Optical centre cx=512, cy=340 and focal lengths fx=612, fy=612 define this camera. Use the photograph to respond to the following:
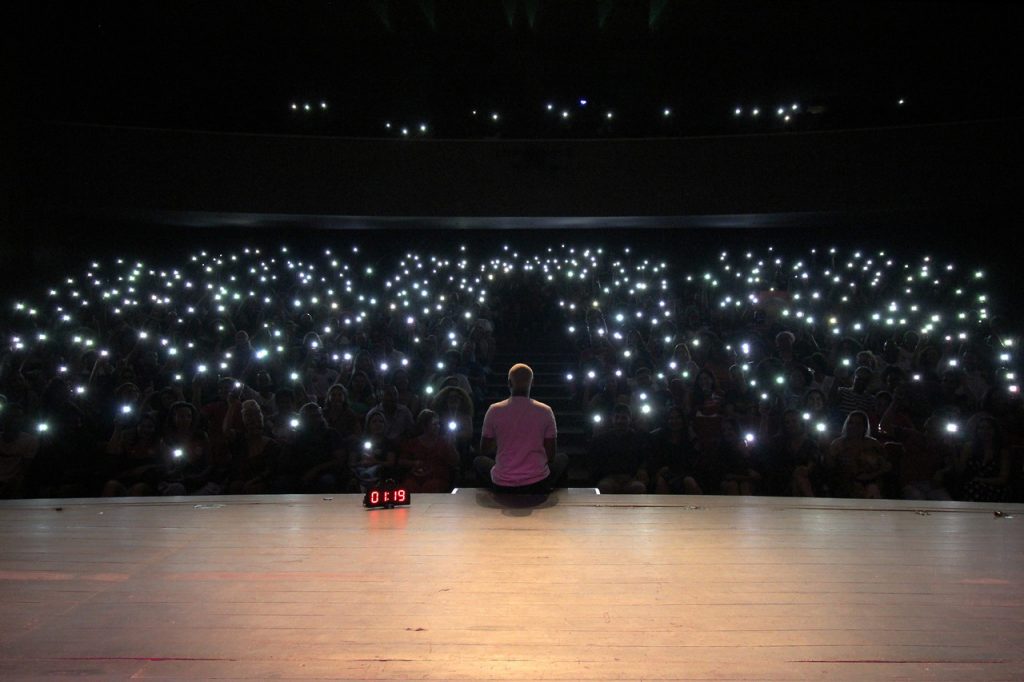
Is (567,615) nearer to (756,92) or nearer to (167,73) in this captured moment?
(756,92)

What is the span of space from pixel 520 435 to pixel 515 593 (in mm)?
1398

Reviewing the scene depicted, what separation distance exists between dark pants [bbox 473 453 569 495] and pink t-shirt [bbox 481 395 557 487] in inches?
1.4

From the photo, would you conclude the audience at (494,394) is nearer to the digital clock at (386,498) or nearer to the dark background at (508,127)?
the digital clock at (386,498)

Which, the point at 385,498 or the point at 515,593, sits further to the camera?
the point at 385,498

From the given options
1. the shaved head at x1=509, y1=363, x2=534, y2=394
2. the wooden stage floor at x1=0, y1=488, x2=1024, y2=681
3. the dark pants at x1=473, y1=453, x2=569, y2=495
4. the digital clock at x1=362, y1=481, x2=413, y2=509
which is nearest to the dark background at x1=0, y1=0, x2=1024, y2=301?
the dark pants at x1=473, y1=453, x2=569, y2=495

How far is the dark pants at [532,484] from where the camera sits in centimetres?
386

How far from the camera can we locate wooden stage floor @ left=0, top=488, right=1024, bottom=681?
1829mm

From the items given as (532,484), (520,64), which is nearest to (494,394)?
(532,484)

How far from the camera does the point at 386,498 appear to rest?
372 cm

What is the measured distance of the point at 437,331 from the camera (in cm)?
885

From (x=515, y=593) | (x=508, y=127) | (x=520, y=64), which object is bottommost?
(x=515, y=593)

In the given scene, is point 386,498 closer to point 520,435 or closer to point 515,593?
point 520,435

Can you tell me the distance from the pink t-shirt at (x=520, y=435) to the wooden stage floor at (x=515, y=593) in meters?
0.27

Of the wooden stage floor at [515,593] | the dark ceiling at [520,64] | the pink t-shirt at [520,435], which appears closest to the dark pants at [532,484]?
the pink t-shirt at [520,435]
